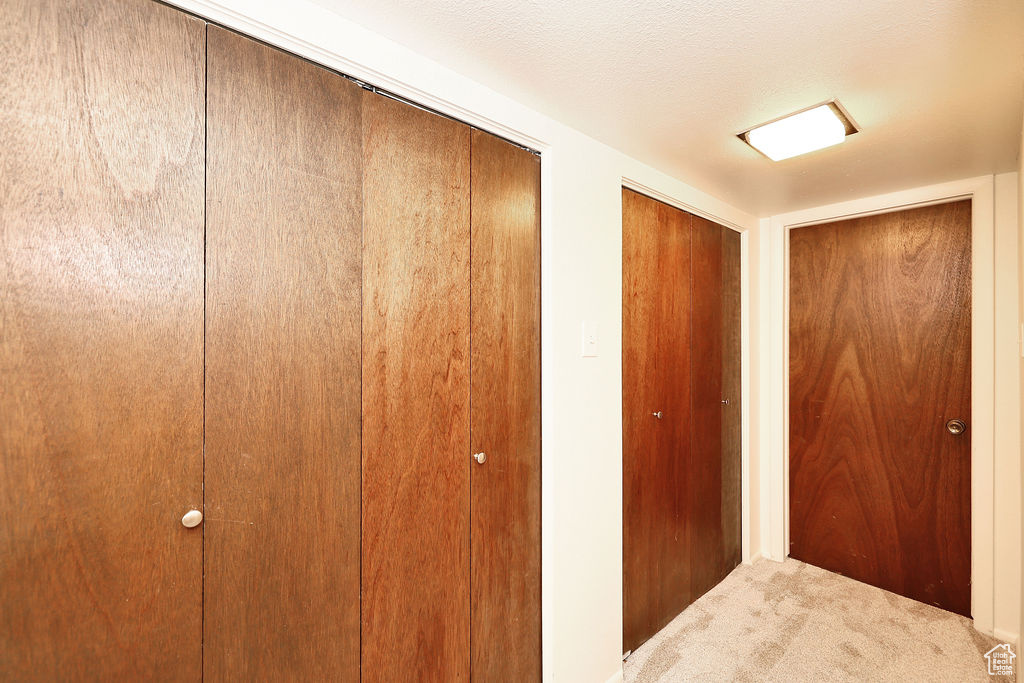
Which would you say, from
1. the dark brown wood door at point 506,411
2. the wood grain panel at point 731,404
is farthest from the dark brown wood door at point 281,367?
the wood grain panel at point 731,404

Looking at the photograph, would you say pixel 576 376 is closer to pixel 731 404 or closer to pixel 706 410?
pixel 706 410

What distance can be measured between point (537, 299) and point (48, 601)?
149 centimetres

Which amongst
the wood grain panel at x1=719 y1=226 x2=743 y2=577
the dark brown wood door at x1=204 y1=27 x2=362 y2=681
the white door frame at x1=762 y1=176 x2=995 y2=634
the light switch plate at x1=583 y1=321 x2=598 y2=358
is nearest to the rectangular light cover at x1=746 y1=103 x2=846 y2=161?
the wood grain panel at x1=719 y1=226 x2=743 y2=577

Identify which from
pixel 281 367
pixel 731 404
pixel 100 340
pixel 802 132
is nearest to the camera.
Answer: pixel 100 340

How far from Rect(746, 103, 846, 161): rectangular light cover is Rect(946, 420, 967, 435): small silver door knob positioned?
5.75ft

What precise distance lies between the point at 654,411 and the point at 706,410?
56cm

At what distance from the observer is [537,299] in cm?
175

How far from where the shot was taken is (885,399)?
2.68 m

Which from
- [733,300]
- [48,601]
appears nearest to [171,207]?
[48,601]

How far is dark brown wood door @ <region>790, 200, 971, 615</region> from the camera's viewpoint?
247 cm

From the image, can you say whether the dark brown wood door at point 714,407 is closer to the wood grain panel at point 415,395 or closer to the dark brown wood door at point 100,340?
the wood grain panel at point 415,395

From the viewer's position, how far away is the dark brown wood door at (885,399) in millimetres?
2467

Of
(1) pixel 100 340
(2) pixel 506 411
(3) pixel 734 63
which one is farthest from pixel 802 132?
(1) pixel 100 340

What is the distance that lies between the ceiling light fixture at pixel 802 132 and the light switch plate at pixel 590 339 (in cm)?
101
